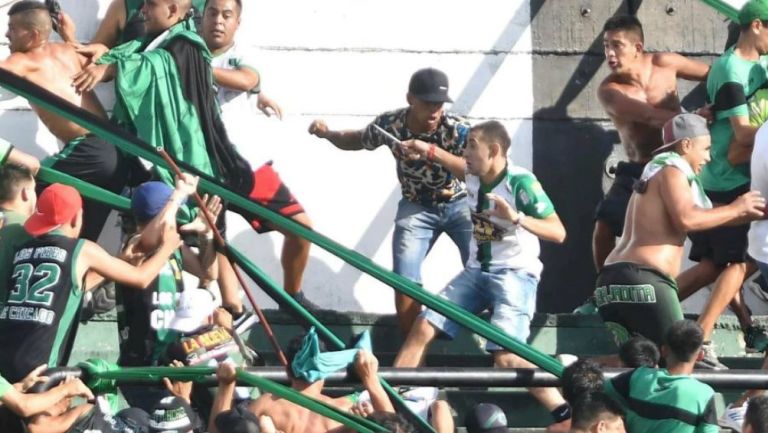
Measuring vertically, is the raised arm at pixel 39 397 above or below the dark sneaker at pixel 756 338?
above

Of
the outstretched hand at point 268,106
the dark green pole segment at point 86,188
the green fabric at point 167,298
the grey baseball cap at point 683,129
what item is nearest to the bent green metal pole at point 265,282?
the dark green pole segment at point 86,188

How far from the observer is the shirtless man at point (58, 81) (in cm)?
1002

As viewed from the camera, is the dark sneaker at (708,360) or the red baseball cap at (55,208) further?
the dark sneaker at (708,360)

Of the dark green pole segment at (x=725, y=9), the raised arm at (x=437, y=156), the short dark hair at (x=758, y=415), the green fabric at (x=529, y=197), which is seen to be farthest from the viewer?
the dark green pole segment at (x=725, y=9)

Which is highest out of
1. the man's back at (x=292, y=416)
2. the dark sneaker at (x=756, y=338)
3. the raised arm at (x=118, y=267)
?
the raised arm at (x=118, y=267)

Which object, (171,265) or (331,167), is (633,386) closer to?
(171,265)

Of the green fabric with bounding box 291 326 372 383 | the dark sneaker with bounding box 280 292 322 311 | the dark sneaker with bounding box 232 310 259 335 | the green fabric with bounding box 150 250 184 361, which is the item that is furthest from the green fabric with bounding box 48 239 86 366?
the dark sneaker with bounding box 280 292 322 311

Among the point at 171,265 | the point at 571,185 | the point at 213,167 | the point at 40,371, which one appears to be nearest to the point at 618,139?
the point at 571,185

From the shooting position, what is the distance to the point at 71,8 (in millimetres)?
10836

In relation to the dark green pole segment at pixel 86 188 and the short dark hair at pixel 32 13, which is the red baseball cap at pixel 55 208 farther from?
the short dark hair at pixel 32 13

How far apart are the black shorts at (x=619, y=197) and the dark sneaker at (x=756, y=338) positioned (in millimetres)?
925

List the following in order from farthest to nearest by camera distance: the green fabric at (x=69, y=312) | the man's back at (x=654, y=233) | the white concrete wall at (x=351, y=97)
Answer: the white concrete wall at (x=351, y=97)
the man's back at (x=654, y=233)
the green fabric at (x=69, y=312)

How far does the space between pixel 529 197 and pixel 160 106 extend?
74.3 inches

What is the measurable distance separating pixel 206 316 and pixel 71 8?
2639mm
